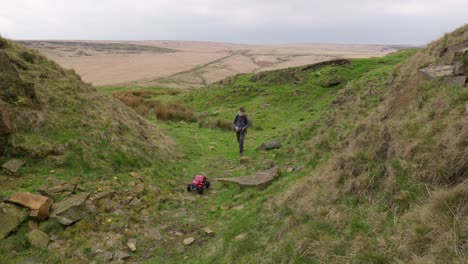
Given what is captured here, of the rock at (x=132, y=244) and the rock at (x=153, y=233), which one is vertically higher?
the rock at (x=132, y=244)

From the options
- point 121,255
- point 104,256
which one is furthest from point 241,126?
point 104,256

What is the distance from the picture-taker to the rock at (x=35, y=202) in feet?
27.2

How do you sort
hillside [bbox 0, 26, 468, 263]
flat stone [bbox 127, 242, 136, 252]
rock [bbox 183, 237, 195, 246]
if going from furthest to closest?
rock [bbox 183, 237, 195, 246] → flat stone [bbox 127, 242, 136, 252] → hillside [bbox 0, 26, 468, 263]

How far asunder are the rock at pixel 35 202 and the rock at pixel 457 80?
1123 cm

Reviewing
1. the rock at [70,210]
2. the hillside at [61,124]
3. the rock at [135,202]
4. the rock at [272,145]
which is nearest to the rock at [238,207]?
the rock at [135,202]

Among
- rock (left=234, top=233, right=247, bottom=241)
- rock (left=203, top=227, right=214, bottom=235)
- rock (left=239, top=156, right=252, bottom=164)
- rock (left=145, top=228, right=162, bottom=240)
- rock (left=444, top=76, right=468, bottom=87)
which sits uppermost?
rock (left=444, top=76, right=468, bottom=87)

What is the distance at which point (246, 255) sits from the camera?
6492 millimetres

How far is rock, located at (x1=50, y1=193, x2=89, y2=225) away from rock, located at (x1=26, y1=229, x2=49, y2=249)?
1.72 feet

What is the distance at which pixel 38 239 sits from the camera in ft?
25.4

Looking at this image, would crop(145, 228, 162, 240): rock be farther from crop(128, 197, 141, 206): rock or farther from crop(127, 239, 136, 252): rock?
crop(128, 197, 141, 206): rock

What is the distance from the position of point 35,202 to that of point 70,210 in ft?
2.87

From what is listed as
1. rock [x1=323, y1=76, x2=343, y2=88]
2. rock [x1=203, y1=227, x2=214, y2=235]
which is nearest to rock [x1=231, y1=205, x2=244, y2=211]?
rock [x1=203, y1=227, x2=214, y2=235]

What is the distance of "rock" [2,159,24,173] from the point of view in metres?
10.2

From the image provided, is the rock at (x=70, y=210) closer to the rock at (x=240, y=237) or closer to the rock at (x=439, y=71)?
the rock at (x=240, y=237)
